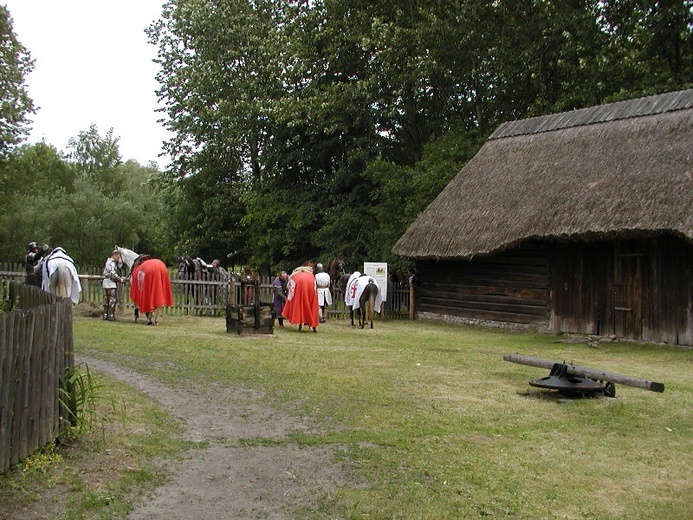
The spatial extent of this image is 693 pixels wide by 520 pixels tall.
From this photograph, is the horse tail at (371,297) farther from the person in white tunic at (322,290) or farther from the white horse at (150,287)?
the white horse at (150,287)

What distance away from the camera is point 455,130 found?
93.5 ft

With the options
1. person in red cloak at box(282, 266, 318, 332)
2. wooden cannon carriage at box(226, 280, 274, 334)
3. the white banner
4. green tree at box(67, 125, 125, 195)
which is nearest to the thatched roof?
the white banner

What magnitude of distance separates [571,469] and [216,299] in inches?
653

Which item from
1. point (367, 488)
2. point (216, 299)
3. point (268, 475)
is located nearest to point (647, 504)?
point (367, 488)

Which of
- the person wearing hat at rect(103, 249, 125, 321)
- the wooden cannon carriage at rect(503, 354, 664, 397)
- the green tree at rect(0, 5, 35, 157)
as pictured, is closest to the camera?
the wooden cannon carriage at rect(503, 354, 664, 397)

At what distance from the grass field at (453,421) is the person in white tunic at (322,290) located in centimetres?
478

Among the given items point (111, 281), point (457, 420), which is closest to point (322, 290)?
point (111, 281)

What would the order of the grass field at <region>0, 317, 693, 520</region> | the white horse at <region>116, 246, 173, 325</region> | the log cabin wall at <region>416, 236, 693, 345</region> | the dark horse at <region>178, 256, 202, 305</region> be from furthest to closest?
1. the dark horse at <region>178, 256, 202, 305</region>
2. the white horse at <region>116, 246, 173, 325</region>
3. the log cabin wall at <region>416, 236, 693, 345</region>
4. the grass field at <region>0, 317, 693, 520</region>

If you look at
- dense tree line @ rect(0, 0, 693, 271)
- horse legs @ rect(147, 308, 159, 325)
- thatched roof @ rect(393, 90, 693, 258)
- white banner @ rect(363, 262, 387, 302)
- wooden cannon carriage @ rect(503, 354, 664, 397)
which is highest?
dense tree line @ rect(0, 0, 693, 271)

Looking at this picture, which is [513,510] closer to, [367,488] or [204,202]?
[367,488]

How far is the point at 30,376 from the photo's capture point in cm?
571

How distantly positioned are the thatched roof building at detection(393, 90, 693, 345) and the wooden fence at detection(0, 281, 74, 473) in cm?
1260

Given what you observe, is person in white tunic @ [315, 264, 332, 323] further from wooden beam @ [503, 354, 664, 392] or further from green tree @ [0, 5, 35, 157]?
green tree @ [0, 5, 35, 157]

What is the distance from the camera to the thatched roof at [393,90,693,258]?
53.7 feet
